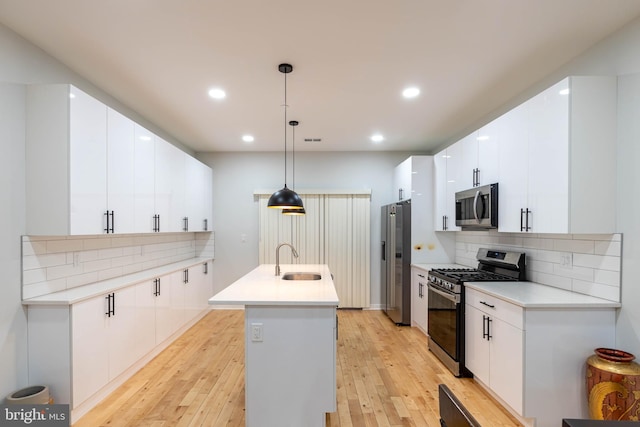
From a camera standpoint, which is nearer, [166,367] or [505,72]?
[505,72]

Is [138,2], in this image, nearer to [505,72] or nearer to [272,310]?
[272,310]

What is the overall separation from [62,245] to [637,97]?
14.2 ft

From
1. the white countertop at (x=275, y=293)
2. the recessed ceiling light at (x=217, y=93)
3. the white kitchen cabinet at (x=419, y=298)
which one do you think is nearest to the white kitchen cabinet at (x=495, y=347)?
the white kitchen cabinet at (x=419, y=298)

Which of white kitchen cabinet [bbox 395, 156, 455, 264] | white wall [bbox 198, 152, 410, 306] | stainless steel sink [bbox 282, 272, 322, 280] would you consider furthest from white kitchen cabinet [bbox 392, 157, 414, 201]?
stainless steel sink [bbox 282, 272, 322, 280]

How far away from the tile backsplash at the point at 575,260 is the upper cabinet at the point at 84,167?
3836 millimetres

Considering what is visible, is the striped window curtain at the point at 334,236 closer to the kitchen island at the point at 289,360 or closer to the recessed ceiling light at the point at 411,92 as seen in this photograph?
the recessed ceiling light at the point at 411,92

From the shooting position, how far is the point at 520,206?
270 cm

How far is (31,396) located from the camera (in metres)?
2.09

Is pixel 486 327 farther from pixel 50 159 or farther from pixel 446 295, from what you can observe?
pixel 50 159

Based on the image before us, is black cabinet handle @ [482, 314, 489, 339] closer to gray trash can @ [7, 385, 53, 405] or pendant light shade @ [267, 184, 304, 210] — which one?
pendant light shade @ [267, 184, 304, 210]

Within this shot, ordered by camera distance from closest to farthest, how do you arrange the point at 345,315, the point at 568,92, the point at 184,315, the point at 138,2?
the point at 138,2, the point at 568,92, the point at 184,315, the point at 345,315

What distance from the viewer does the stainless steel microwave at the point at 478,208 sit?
9.97 feet

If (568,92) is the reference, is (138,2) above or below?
above

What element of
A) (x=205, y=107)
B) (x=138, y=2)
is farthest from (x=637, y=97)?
(x=205, y=107)
